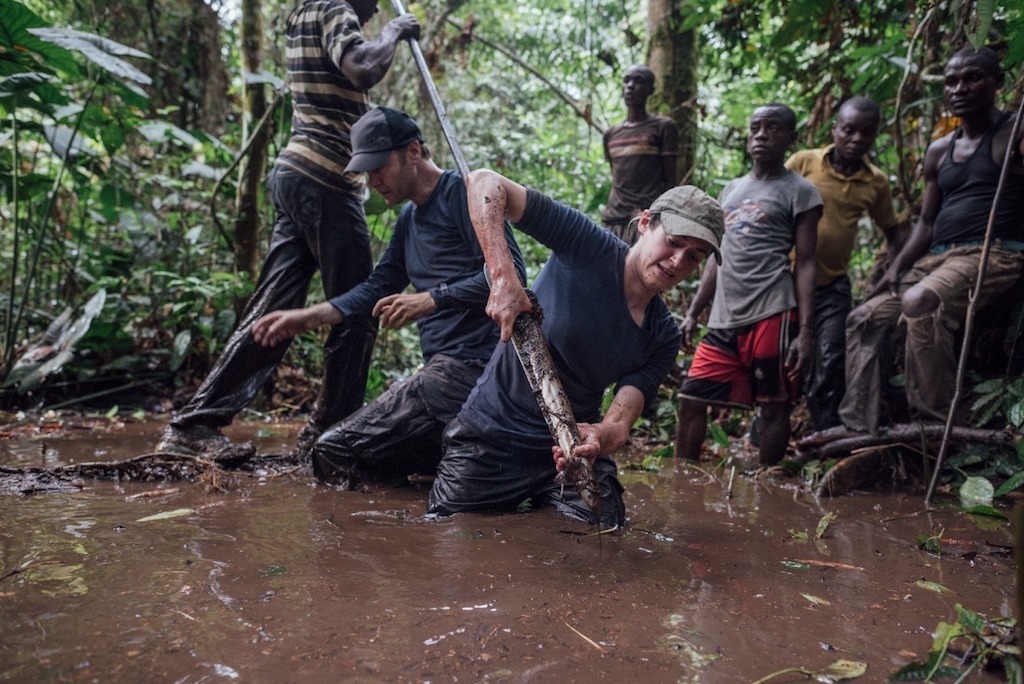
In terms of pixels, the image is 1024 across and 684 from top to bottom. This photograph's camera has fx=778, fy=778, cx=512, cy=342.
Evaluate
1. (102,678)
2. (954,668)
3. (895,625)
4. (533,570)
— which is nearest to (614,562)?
(533,570)

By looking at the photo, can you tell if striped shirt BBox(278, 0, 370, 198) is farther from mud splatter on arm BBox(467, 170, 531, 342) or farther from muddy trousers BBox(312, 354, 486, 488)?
mud splatter on arm BBox(467, 170, 531, 342)

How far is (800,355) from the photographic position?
160 inches

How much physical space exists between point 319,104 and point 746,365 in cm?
261

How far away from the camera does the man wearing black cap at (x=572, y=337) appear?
2.55m

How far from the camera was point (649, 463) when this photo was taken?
4.34 meters

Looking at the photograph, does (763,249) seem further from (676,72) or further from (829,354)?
(676,72)

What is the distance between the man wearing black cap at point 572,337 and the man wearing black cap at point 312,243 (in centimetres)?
104

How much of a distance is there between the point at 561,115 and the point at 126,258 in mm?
6316

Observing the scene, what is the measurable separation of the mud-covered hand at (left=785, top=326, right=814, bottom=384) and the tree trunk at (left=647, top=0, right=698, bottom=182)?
2533 mm

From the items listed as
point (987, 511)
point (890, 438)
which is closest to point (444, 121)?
point (890, 438)

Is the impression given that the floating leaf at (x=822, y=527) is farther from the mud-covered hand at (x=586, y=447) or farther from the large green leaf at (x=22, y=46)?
the large green leaf at (x=22, y=46)

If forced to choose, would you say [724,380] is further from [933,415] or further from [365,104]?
[365,104]

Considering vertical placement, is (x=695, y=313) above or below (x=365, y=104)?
below

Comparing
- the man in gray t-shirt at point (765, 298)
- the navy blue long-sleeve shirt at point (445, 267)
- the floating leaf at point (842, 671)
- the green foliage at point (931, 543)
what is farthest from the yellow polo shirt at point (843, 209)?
the floating leaf at point (842, 671)
